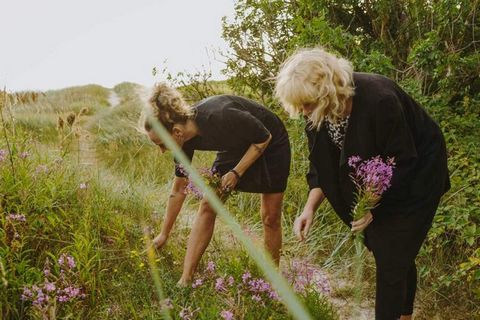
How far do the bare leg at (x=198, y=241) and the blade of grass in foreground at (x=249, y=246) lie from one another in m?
0.09

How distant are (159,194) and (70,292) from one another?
284cm

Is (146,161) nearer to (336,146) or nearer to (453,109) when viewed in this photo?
(453,109)

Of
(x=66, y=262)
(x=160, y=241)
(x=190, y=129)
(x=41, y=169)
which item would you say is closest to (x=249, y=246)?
(x=160, y=241)

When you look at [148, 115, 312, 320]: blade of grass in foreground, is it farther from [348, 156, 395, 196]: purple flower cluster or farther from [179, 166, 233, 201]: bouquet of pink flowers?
[348, 156, 395, 196]: purple flower cluster

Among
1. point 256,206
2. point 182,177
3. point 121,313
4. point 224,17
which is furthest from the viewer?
point 224,17

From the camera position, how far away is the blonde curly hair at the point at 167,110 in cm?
312

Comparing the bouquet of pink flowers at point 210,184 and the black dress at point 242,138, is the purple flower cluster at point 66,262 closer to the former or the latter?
the bouquet of pink flowers at point 210,184

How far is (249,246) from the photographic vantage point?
335 centimetres

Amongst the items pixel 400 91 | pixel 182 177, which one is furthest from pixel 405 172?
pixel 182 177

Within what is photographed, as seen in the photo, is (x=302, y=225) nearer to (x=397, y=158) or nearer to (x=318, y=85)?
(x=397, y=158)

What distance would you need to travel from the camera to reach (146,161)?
7.06 metres

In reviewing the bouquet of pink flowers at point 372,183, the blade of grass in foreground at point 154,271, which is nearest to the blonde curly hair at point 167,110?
the blade of grass in foreground at point 154,271

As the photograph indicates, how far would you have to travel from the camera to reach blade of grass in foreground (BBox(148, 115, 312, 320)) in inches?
106

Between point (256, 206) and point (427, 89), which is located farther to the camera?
point (256, 206)
